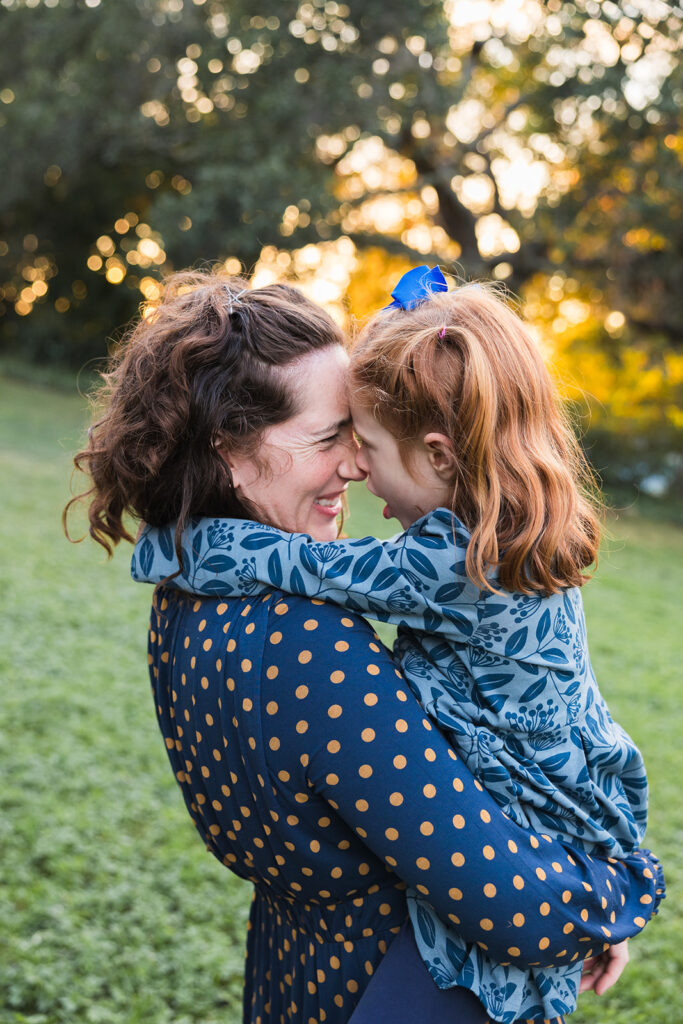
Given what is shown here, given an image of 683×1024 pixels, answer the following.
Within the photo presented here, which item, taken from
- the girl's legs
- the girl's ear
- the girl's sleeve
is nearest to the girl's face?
the girl's ear

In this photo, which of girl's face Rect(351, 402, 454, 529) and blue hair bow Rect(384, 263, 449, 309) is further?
blue hair bow Rect(384, 263, 449, 309)

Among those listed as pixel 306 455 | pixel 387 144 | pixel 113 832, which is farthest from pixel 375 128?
pixel 306 455

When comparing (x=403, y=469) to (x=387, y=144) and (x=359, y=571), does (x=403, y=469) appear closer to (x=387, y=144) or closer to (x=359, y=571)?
(x=359, y=571)

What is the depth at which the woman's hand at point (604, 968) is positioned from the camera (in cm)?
156

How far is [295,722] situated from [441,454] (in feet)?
1.69

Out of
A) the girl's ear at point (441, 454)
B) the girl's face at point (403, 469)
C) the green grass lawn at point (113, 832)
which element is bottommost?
A: the green grass lawn at point (113, 832)

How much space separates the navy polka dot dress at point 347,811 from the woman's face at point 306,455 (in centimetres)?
23

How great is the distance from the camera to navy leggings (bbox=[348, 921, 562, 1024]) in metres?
1.39

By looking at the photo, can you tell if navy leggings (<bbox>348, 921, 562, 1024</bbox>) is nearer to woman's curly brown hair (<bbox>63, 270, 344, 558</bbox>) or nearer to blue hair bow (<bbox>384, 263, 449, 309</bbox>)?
woman's curly brown hair (<bbox>63, 270, 344, 558</bbox>)

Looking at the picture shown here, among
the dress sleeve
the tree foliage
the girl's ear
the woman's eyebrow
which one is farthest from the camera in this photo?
the tree foliage

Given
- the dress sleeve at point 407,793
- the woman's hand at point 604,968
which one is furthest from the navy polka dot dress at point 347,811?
the woman's hand at point 604,968

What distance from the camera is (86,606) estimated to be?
7.29m

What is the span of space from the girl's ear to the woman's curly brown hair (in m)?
0.24

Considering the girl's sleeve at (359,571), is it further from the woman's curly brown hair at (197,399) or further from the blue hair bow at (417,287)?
the blue hair bow at (417,287)
